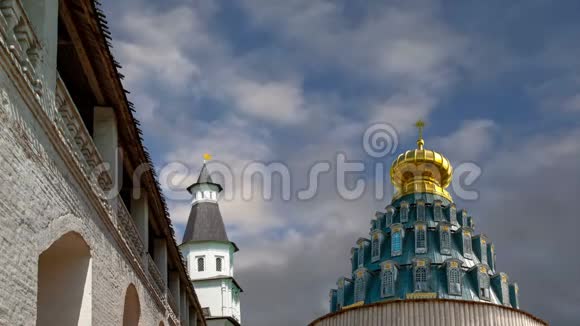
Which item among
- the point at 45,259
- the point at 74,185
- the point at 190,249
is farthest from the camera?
the point at 190,249

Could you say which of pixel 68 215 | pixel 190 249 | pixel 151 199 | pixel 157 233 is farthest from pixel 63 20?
pixel 190 249

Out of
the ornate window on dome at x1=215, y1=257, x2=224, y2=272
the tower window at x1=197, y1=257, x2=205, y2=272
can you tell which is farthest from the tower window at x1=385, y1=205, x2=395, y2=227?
the tower window at x1=197, y1=257, x2=205, y2=272

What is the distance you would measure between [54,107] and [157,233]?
8.23 m

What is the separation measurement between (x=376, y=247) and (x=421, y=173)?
18.7 feet

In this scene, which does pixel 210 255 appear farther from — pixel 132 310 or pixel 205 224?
pixel 132 310

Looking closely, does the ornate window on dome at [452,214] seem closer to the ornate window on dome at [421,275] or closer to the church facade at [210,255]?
the ornate window on dome at [421,275]

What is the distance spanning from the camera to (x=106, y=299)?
1048 centimetres

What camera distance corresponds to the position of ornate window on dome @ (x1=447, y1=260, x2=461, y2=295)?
3788 cm

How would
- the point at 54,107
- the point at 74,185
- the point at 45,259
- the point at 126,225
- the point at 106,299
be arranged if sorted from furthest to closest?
the point at 126,225
the point at 106,299
the point at 45,259
the point at 74,185
the point at 54,107

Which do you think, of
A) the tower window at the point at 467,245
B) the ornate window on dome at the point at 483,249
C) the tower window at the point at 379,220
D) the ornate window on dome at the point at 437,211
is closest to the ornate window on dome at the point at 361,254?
the tower window at the point at 379,220

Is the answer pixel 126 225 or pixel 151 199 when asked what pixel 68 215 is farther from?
pixel 151 199

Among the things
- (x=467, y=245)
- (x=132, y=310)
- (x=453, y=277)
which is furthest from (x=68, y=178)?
(x=467, y=245)

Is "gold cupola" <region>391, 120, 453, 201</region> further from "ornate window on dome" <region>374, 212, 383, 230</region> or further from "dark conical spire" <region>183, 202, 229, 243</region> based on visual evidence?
"dark conical spire" <region>183, 202, 229, 243</region>

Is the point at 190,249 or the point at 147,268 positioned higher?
the point at 190,249
